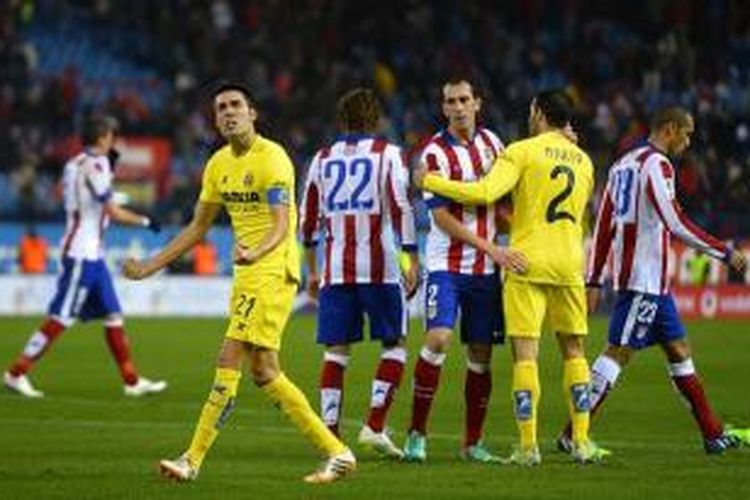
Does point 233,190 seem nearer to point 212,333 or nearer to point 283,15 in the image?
→ point 212,333

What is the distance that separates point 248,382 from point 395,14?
65.6 feet

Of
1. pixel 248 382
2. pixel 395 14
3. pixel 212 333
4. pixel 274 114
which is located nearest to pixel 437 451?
pixel 248 382

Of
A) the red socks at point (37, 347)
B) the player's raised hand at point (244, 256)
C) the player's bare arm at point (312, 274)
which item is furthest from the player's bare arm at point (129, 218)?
the player's raised hand at point (244, 256)

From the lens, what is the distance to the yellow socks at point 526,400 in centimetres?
1400

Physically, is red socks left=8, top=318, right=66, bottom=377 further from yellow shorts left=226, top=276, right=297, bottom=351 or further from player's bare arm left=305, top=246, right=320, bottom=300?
yellow shorts left=226, top=276, right=297, bottom=351

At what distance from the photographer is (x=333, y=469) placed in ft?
42.5

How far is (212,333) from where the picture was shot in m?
30.1

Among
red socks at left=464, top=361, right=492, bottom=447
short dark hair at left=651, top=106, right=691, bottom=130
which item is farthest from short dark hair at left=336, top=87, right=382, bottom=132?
short dark hair at left=651, top=106, right=691, bottom=130

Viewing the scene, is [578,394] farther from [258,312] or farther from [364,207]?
[258,312]

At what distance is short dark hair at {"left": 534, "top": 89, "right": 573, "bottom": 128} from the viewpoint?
14148 millimetres

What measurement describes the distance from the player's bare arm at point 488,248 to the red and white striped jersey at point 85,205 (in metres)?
7.39

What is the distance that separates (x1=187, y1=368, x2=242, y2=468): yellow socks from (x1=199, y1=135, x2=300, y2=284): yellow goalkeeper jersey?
0.58m

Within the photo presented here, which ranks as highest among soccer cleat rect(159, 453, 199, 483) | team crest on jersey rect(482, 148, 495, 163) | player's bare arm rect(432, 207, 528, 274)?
team crest on jersey rect(482, 148, 495, 163)

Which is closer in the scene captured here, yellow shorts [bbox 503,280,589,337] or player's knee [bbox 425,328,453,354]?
yellow shorts [bbox 503,280,589,337]
